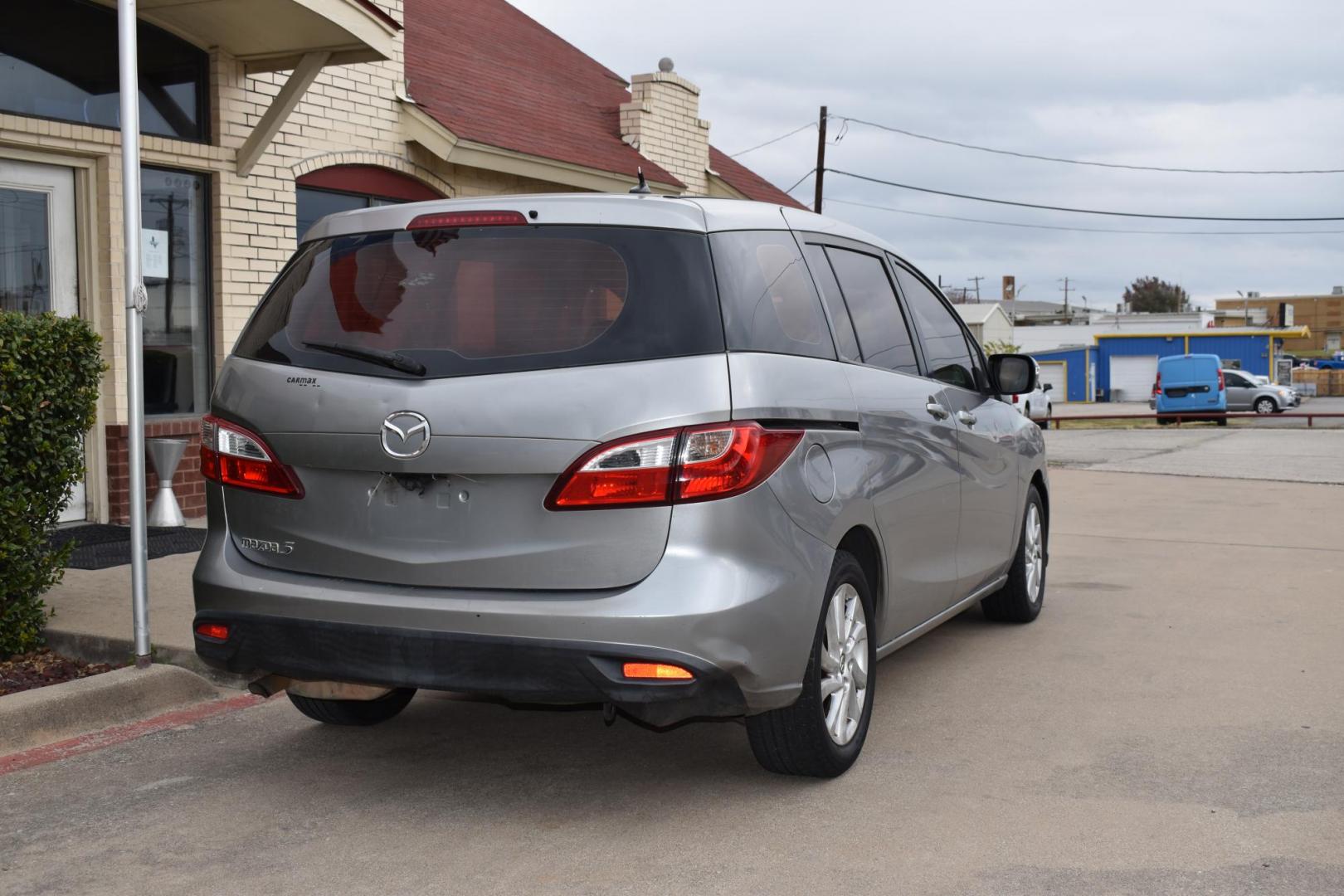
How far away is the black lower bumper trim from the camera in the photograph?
3912 mm

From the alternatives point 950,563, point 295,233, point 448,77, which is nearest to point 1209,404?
point 448,77

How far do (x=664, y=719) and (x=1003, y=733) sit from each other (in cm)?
187

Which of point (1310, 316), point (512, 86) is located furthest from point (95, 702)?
point (1310, 316)

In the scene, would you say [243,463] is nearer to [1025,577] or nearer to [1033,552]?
[1025,577]

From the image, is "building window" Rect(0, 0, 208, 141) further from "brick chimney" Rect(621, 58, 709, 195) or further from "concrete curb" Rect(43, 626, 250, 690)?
"brick chimney" Rect(621, 58, 709, 195)

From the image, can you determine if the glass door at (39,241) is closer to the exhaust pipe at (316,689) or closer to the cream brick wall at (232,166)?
the cream brick wall at (232,166)

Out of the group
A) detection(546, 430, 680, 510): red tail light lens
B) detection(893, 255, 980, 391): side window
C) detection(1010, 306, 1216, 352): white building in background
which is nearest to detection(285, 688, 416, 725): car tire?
detection(546, 430, 680, 510): red tail light lens

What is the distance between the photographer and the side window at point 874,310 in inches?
207

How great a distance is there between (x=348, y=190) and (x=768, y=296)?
26.9 feet

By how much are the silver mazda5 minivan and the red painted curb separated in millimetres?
1037

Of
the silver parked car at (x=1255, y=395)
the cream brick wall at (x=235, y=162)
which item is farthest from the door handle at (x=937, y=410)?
the silver parked car at (x=1255, y=395)

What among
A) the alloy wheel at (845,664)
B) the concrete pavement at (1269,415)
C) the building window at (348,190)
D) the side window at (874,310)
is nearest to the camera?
the alloy wheel at (845,664)

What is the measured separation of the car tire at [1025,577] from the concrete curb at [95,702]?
151 inches

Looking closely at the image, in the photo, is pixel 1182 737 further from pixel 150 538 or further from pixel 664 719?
pixel 150 538
